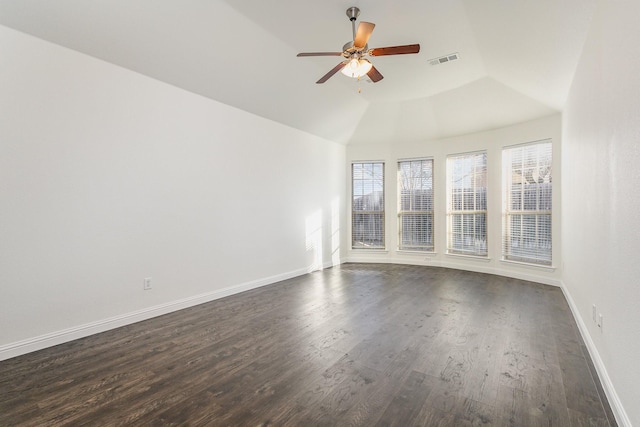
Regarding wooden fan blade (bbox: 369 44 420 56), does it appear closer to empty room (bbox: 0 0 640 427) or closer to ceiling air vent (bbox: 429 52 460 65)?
empty room (bbox: 0 0 640 427)

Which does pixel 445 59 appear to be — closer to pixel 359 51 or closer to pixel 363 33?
pixel 359 51

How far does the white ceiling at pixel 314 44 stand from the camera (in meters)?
2.83

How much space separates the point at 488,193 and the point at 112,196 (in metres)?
6.08

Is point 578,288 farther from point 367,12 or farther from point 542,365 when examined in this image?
point 367,12

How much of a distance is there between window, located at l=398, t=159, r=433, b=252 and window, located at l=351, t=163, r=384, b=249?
452 mm

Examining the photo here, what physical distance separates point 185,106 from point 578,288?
202 inches

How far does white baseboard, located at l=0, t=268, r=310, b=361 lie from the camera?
2695 millimetres

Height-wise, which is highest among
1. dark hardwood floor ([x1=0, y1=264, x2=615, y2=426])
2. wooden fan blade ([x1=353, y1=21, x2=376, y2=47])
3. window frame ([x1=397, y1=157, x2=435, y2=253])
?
wooden fan blade ([x1=353, y1=21, x2=376, y2=47])

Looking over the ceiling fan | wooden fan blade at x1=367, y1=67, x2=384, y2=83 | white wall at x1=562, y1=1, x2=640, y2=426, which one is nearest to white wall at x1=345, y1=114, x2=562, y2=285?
white wall at x1=562, y1=1, x2=640, y2=426

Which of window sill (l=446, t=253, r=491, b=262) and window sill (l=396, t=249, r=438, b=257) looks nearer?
window sill (l=446, t=253, r=491, b=262)

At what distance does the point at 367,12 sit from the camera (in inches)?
124

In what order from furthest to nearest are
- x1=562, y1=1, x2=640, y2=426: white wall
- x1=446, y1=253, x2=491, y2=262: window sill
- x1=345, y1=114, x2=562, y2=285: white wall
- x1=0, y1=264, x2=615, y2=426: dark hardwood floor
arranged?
x1=446, y1=253, x2=491, y2=262: window sill → x1=345, y1=114, x2=562, y2=285: white wall → x1=0, y1=264, x2=615, y2=426: dark hardwood floor → x1=562, y1=1, x2=640, y2=426: white wall

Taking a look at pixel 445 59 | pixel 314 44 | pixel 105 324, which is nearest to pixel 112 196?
pixel 105 324

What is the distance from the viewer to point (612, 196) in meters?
2.00
